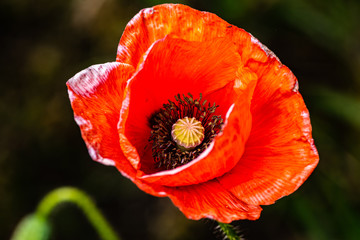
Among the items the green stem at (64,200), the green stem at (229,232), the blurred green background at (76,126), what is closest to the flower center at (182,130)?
the green stem at (229,232)

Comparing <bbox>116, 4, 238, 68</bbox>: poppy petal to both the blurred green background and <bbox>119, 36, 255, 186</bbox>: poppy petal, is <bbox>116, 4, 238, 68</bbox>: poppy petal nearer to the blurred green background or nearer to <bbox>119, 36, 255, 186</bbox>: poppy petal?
<bbox>119, 36, 255, 186</bbox>: poppy petal

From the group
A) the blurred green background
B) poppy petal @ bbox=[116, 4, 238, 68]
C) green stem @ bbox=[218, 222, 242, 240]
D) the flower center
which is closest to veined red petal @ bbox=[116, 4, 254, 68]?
poppy petal @ bbox=[116, 4, 238, 68]

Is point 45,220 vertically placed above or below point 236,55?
below

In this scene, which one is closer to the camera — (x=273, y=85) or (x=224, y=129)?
(x=224, y=129)

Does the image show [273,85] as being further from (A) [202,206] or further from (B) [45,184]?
(B) [45,184]

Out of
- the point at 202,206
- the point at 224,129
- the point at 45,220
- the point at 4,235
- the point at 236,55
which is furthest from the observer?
the point at 4,235

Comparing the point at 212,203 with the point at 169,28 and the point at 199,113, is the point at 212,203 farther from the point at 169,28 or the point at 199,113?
the point at 169,28

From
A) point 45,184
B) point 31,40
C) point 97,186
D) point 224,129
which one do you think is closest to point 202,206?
point 224,129
